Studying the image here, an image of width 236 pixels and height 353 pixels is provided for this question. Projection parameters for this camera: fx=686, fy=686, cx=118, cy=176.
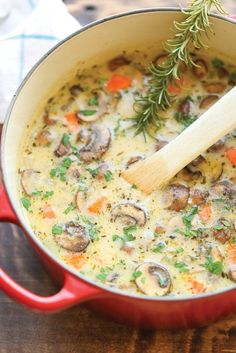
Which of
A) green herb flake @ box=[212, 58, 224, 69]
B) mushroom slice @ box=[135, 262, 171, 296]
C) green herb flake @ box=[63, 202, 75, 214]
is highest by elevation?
green herb flake @ box=[212, 58, 224, 69]

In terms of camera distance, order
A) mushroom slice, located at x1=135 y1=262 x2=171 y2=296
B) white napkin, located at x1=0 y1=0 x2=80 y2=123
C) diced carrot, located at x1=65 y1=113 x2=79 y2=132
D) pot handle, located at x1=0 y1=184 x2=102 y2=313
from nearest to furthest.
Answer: pot handle, located at x1=0 y1=184 x2=102 y2=313 → mushroom slice, located at x1=135 y1=262 x2=171 y2=296 → diced carrot, located at x1=65 y1=113 x2=79 y2=132 → white napkin, located at x1=0 y1=0 x2=80 y2=123

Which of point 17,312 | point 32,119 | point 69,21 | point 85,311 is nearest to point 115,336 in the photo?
A: point 85,311

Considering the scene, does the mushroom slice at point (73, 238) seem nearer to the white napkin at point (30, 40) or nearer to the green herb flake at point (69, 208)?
the green herb flake at point (69, 208)

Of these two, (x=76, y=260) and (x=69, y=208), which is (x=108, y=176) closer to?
(x=69, y=208)

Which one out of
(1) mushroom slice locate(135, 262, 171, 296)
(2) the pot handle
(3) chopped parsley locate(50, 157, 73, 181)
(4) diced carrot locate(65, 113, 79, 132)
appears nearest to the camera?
(2) the pot handle

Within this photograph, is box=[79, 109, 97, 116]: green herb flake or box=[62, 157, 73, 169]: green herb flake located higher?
box=[79, 109, 97, 116]: green herb flake

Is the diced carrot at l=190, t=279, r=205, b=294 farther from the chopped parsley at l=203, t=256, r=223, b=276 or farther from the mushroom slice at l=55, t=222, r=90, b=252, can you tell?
the mushroom slice at l=55, t=222, r=90, b=252

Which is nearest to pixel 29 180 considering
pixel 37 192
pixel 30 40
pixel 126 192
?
pixel 37 192

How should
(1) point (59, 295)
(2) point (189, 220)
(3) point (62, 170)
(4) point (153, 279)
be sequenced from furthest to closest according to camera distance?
(3) point (62, 170) → (2) point (189, 220) → (4) point (153, 279) → (1) point (59, 295)

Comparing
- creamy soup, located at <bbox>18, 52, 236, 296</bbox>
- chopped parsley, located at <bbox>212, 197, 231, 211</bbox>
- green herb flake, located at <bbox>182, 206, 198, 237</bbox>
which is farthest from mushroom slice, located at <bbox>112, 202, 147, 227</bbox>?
chopped parsley, located at <bbox>212, 197, 231, 211</bbox>
